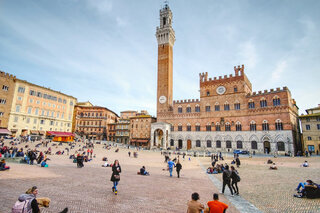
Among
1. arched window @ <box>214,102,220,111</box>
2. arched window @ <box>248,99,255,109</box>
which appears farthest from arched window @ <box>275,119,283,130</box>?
arched window @ <box>214,102,220,111</box>

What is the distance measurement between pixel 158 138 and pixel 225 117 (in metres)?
19.8

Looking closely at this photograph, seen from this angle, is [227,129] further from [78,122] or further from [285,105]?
[78,122]

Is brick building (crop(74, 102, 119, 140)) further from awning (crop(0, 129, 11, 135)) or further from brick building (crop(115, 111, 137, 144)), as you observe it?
awning (crop(0, 129, 11, 135))

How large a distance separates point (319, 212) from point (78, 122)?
68.7 metres

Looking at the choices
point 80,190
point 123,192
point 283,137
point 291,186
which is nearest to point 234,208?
point 123,192

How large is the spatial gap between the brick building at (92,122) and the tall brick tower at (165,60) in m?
24.4

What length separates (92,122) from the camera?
64125mm

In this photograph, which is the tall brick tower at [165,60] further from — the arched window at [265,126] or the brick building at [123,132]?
the arched window at [265,126]

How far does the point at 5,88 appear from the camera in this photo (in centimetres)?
4009

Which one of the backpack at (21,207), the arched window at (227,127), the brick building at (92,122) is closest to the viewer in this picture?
the backpack at (21,207)

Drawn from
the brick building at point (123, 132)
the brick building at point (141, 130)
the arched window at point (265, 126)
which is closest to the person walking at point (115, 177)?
the arched window at point (265, 126)

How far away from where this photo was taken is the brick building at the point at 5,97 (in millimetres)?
39306

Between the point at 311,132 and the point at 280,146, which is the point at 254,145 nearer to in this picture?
the point at 280,146

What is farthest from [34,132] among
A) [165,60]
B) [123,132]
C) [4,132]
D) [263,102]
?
[263,102]
